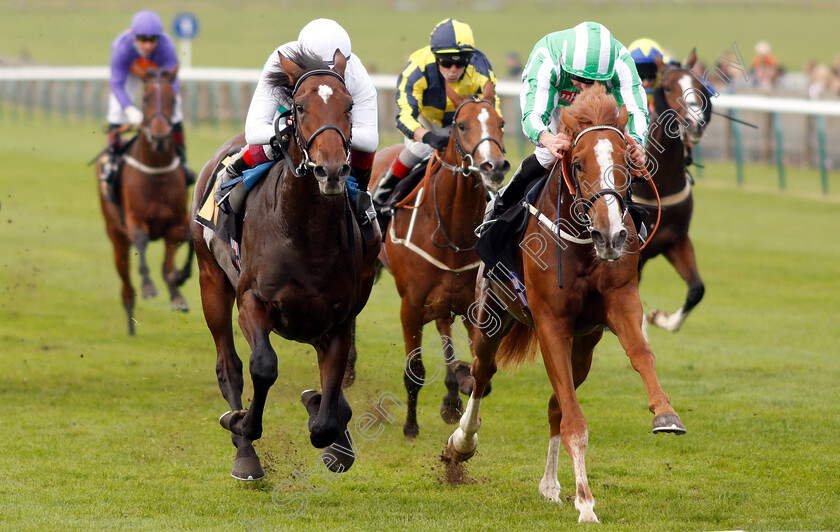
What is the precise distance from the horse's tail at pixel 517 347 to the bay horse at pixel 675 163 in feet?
7.45

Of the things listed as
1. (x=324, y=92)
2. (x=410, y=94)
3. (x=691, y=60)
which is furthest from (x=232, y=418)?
(x=691, y=60)

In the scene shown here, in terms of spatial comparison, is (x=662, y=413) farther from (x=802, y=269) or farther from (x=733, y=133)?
(x=733, y=133)

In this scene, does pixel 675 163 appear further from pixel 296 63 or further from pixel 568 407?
pixel 296 63

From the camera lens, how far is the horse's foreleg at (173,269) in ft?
34.7

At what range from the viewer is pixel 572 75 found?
Result: 18.4ft

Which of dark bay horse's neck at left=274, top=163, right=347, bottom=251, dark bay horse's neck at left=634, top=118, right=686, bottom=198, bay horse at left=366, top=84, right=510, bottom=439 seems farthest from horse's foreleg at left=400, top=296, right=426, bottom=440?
dark bay horse's neck at left=634, top=118, right=686, bottom=198

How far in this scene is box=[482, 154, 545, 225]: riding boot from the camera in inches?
229

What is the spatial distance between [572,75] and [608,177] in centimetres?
104

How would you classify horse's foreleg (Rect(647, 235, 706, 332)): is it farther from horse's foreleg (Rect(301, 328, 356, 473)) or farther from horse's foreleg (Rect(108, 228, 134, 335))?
horse's foreleg (Rect(108, 228, 134, 335))

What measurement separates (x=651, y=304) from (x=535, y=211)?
6.46 m

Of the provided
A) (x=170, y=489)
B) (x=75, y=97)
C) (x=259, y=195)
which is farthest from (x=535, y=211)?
(x=75, y=97)

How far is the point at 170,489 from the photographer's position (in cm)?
570

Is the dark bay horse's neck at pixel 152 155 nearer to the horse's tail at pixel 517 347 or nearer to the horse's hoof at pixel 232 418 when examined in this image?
the horse's hoof at pixel 232 418

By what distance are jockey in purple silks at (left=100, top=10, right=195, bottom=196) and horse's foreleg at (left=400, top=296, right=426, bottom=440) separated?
13.6 ft
